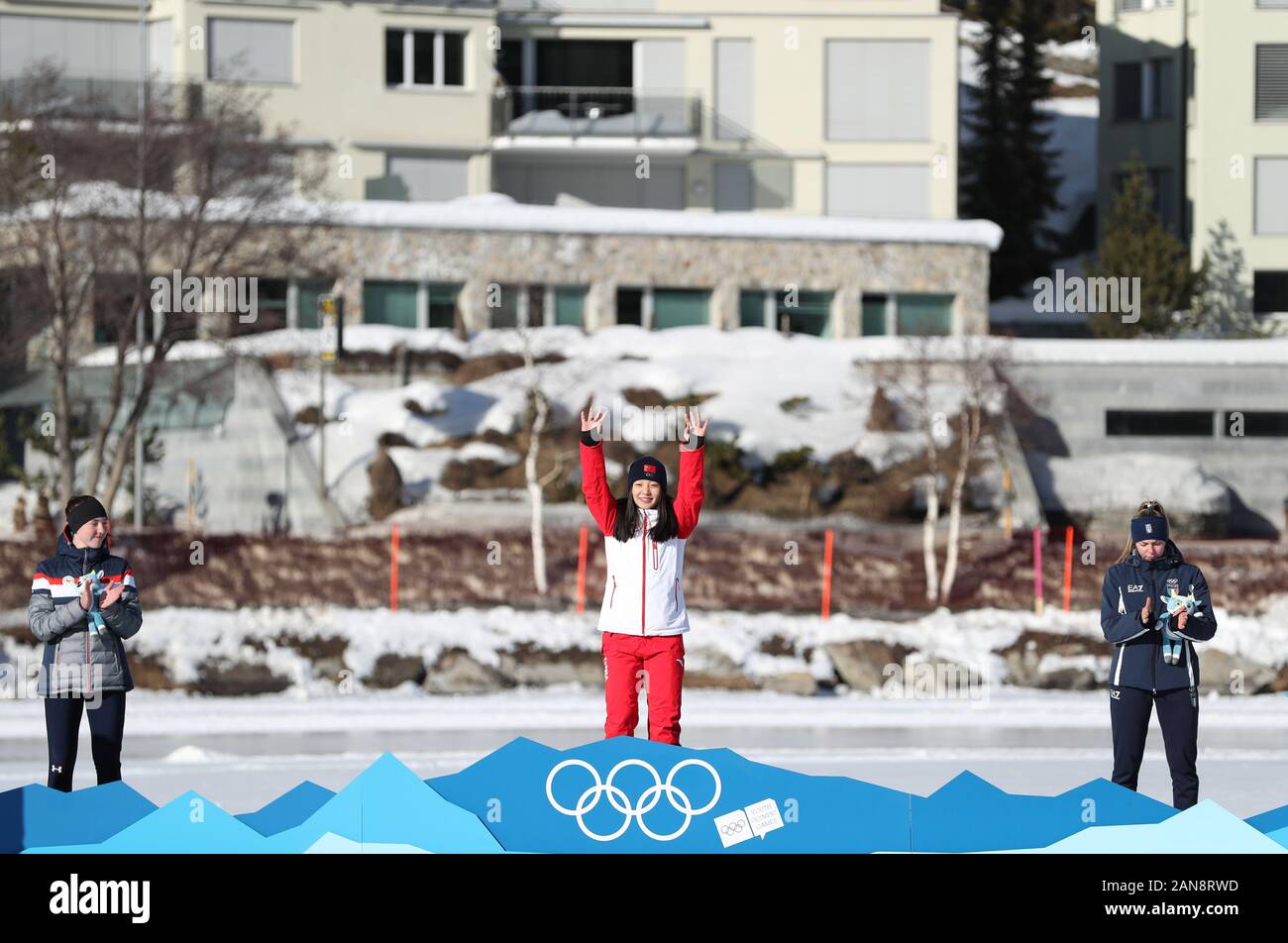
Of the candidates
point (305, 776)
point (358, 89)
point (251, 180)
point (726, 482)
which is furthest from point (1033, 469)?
point (305, 776)

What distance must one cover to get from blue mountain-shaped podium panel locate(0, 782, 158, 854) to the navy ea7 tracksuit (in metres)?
4.75

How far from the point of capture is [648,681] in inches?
379

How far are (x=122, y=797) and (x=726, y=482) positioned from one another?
78.9 feet

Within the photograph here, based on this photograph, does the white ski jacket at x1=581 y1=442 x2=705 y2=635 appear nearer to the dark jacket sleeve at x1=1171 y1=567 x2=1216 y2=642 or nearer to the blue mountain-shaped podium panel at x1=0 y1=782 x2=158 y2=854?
the blue mountain-shaped podium panel at x1=0 y1=782 x2=158 y2=854

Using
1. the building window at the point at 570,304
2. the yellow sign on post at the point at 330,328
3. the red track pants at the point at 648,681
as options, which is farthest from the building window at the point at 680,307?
the red track pants at the point at 648,681

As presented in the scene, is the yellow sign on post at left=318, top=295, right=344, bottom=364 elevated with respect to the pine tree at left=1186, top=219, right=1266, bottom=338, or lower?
lower

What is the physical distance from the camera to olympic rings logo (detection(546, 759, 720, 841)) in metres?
8.37

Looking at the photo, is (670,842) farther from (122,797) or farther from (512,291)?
(512,291)

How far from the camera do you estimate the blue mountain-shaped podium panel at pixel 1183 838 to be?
8094 millimetres

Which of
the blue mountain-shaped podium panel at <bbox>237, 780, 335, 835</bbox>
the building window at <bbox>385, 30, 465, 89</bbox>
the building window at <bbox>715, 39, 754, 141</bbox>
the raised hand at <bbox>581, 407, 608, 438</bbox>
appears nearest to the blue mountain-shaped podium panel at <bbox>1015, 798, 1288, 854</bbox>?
the raised hand at <bbox>581, 407, 608, 438</bbox>

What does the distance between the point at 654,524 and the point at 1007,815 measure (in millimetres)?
2256

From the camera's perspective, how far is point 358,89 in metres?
46.1

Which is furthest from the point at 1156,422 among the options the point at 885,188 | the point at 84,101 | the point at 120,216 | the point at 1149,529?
the point at 1149,529

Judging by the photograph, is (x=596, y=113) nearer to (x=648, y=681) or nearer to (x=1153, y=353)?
(x=1153, y=353)
